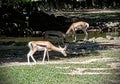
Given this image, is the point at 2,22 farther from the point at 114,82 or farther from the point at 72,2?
the point at 72,2

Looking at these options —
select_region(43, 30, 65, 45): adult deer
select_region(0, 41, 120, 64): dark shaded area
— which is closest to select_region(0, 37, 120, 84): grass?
select_region(0, 41, 120, 64): dark shaded area

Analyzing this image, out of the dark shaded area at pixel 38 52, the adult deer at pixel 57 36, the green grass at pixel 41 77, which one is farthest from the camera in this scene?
the adult deer at pixel 57 36

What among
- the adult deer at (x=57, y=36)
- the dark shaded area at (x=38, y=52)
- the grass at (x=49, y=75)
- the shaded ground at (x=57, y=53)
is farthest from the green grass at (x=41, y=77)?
the adult deer at (x=57, y=36)

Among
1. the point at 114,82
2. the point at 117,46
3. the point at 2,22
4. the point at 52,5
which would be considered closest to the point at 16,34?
the point at 2,22

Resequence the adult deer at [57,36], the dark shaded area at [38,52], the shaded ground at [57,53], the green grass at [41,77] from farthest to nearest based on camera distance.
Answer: the adult deer at [57,36]
the dark shaded area at [38,52]
the shaded ground at [57,53]
the green grass at [41,77]

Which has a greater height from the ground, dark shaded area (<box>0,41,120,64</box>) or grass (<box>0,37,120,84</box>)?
grass (<box>0,37,120,84</box>)

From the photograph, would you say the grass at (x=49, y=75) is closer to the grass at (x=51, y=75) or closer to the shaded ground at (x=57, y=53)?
the grass at (x=51, y=75)

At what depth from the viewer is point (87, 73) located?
17.2 meters

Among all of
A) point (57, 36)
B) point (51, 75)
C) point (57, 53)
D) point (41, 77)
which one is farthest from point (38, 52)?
point (41, 77)

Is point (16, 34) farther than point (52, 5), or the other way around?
point (52, 5)

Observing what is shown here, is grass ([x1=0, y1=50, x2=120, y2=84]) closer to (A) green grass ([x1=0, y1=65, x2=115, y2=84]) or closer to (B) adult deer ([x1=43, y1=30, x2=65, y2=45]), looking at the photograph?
(A) green grass ([x1=0, y1=65, x2=115, y2=84])

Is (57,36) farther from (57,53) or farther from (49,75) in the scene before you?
(49,75)

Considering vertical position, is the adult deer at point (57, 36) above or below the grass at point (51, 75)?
below

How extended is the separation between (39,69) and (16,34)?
64.5 feet
